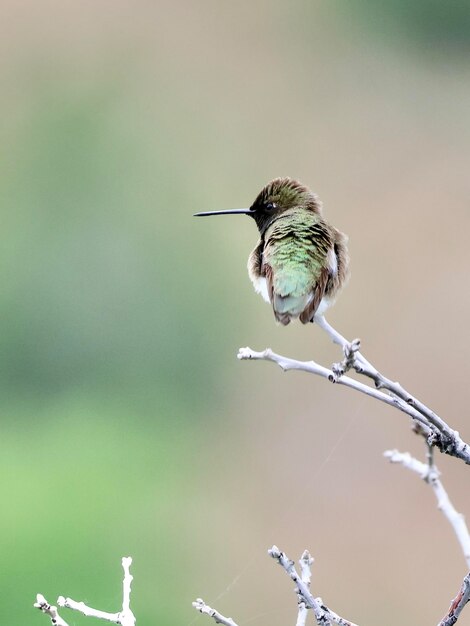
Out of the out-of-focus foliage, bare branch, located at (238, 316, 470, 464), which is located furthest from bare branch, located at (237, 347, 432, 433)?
the out-of-focus foliage

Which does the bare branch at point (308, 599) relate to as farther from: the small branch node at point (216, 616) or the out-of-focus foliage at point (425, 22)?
the out-of-focus foliage at point (425, 22)

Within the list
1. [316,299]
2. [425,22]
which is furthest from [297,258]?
[425,22]

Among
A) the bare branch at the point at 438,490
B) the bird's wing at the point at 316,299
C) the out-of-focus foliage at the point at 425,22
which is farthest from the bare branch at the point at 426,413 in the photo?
the out-of-focus foliage at the point at 425,22

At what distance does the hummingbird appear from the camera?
1000mm

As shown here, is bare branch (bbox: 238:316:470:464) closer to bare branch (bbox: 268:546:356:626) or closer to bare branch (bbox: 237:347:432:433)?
bare branch (bbox: 237:347:432:433)

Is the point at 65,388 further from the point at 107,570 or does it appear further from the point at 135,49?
the point at 135,49

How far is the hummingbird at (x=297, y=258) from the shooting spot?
100cm

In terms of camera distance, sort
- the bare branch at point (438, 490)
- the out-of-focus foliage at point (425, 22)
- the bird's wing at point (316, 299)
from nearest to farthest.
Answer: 1. the bare branch at point (438, 490)
2. the bird's wing at point (316, 299)
3. the out-of-focus foliage at point (425, 22)

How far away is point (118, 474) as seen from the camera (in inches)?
178

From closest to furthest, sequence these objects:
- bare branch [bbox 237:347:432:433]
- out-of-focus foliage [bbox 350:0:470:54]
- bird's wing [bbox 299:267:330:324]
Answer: bare branch [bbox 237:347:432:433] < bird's wing [bbox 299:267:330:324] < out-of-focus foliage [bbox 350:0:470:54]

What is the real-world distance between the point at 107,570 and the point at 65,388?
5.48ft

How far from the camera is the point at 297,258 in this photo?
1.06 m

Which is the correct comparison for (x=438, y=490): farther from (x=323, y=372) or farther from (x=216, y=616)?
(x=216, y=616)

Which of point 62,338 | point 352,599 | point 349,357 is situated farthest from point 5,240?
point 349,357
